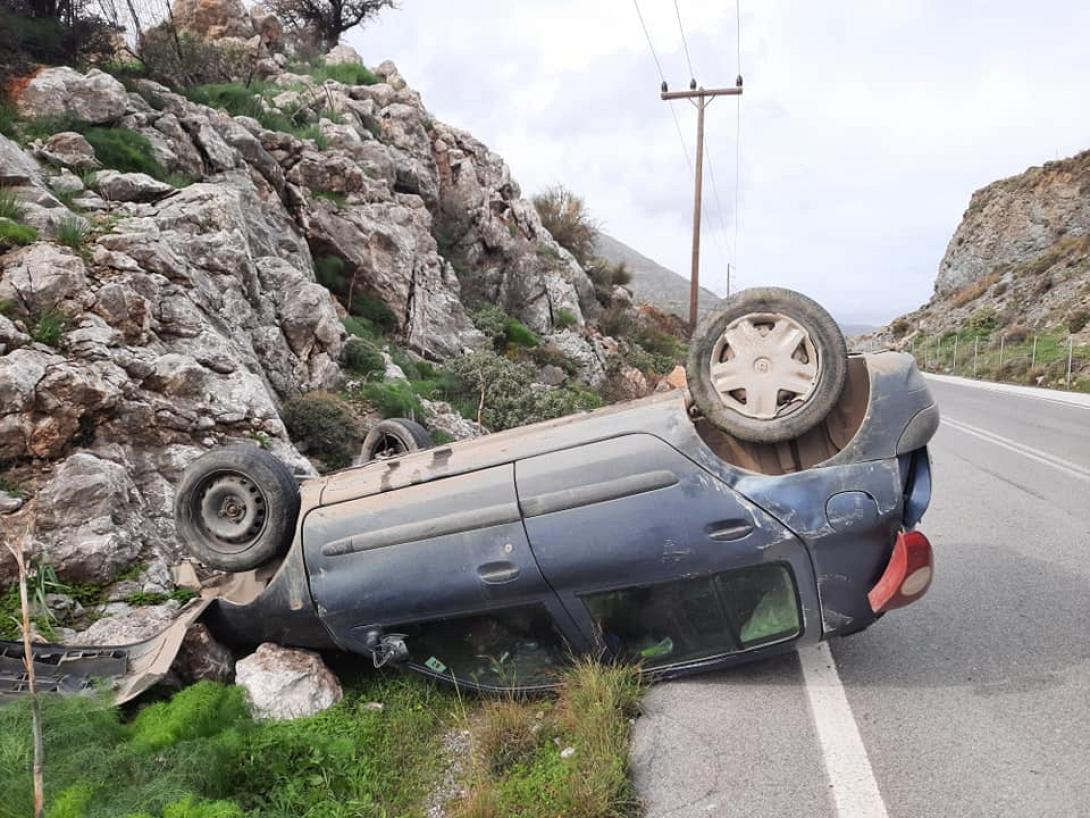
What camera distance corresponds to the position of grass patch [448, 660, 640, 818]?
2.73 meters

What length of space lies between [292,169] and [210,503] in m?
11.7

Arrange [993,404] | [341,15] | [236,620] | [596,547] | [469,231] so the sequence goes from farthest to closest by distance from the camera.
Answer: [341,15]
[469,231]
[993,404]
[236,620]
[596,547]

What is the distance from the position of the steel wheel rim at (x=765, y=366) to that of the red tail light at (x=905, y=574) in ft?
2.52

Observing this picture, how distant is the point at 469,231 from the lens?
17.5 metres

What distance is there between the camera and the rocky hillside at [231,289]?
17.4 feet

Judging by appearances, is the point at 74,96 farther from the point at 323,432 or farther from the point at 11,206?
the point at 323,432

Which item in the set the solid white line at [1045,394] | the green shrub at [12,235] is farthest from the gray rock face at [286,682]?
the solid white line at [1045,394]

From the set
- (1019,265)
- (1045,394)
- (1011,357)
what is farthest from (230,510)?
(1019,265)

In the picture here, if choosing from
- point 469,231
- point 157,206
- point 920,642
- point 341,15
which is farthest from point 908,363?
point 341,15

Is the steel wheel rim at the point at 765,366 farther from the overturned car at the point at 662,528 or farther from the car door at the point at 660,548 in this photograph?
the car door at the point at 660,548

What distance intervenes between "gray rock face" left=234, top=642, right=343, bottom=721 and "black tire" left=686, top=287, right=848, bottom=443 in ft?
7.88

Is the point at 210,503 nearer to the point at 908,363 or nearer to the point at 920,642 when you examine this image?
the point at 908,363

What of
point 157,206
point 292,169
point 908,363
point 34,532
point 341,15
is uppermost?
point 341,15

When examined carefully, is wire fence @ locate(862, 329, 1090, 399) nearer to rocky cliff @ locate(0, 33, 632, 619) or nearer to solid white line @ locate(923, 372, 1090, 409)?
solid white line @ locate(923, 372, 1090, 409)
